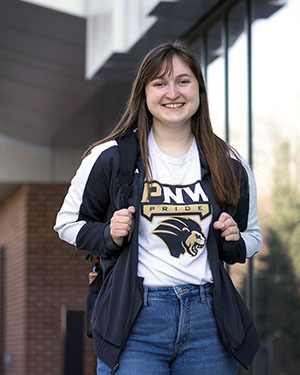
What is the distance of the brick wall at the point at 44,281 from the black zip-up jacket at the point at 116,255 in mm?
10347

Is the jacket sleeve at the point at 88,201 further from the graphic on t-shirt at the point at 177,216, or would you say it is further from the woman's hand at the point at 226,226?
the woman's hand at the point at 226,226

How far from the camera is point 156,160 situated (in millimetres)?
Result: 2871

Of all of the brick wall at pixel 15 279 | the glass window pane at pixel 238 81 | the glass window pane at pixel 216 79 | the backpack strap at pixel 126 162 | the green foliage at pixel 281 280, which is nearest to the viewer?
the backpack strap at pixel 126 162

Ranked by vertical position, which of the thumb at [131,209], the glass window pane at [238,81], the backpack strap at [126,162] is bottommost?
the thumb at [131,209]

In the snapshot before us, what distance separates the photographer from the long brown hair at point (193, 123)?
9.29 ft

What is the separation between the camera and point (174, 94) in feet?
9.30

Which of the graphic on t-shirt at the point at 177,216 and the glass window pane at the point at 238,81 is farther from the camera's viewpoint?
the glass window pane at the point at 238,81

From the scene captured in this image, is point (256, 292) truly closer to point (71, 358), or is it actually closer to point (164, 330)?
point (71, 358)

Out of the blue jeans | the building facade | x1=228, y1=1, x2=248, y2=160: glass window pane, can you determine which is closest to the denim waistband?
the blue jeans

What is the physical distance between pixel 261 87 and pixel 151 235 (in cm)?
367

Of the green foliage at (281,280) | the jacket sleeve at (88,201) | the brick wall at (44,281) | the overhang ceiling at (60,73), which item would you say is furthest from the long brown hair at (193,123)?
the brick wall at (44,281)

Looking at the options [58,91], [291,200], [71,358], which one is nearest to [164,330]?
[71,358]

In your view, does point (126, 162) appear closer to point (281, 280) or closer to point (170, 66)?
point (170, 66)

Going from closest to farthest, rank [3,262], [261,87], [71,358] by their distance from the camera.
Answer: [71,358], [261,87], [3,262]
